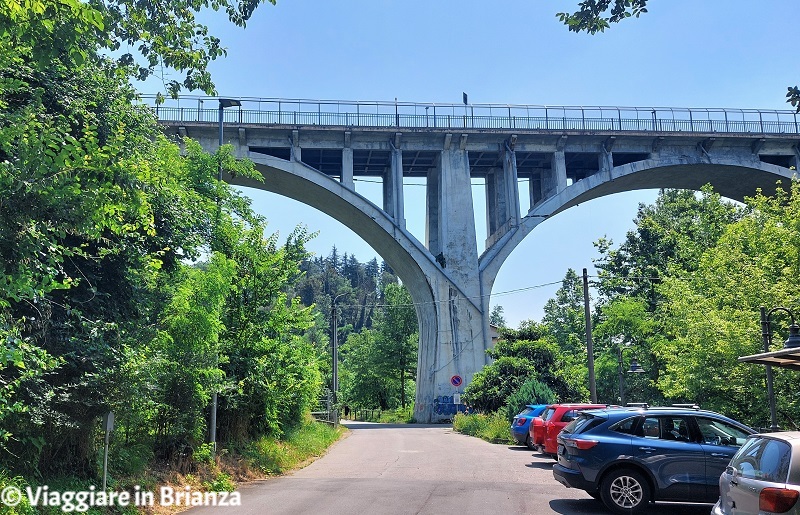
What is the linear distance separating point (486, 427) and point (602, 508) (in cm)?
1743

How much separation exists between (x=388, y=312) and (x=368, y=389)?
732 cm

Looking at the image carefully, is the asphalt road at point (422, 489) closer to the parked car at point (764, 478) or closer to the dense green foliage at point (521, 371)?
the parked car at point (764, 478)

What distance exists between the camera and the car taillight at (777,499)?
5.00 meters

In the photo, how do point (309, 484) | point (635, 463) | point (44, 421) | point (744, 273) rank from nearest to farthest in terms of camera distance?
point (44, 421) → point (635, 463) → point (309, 484) → point (744, 273)

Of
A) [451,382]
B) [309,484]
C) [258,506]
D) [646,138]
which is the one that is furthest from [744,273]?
[646,138]

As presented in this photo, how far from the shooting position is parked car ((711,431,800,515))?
16.6 feet

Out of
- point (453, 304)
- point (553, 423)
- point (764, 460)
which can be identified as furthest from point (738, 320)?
point (453, 304)

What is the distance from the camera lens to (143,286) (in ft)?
30.7

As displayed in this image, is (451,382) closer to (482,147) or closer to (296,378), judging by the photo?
(482,147)

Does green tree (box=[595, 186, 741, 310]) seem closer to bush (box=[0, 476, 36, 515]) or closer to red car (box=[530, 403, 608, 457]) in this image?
A: red car (box=[530, 403, 608, 457])

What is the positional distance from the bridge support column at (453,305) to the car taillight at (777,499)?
2782 centimetres

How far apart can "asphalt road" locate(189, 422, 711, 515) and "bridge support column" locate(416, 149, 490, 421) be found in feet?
49.4

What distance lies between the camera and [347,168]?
111ft

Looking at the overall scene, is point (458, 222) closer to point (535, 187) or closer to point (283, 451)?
point (535, 187)
